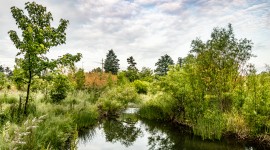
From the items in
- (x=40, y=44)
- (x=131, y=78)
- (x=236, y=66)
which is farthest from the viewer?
(x=131, y=78)

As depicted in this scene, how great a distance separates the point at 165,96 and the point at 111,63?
5171cm

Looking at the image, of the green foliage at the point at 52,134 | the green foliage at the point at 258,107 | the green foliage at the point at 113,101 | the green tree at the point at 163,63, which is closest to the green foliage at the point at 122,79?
the green foliage at the point at 113,101

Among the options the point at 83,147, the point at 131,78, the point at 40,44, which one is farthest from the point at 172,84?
the point at 131,78

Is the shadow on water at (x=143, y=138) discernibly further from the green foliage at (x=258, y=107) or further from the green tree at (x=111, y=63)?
the green tree at (x=111, y=63)

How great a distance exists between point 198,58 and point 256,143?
6.68 meters

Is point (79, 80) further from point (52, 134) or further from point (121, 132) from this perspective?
point (52, 134)

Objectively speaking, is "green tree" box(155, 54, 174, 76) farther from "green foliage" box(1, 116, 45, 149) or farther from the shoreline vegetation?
"green foliage" box(1, 116, 45, 149)

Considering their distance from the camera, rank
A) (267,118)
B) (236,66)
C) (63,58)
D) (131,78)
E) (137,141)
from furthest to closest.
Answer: (131,78) < (236,66) < (137,141) < (267,118) < (63,58)

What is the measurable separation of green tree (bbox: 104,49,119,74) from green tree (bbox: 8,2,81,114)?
2184 inches

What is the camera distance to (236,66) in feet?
→ 55.4

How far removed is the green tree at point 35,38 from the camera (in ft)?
32.5

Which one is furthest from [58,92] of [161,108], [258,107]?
[258,107]

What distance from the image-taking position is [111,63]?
68.1 metres

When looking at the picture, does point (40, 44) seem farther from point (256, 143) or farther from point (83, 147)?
point (256, 143)
